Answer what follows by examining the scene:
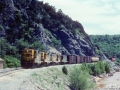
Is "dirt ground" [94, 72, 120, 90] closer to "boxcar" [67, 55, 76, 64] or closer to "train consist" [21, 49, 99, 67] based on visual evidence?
"boxcar" [67, 55, 76, 64]

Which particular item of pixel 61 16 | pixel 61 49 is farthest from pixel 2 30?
pixel 61 16

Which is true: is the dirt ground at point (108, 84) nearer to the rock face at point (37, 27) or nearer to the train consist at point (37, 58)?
the train consist at point (37, 58)

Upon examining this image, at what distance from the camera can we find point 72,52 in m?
114

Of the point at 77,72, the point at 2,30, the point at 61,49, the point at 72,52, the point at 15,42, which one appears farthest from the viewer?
the point at 72,52

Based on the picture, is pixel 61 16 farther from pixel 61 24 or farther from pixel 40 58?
pixel 40 58

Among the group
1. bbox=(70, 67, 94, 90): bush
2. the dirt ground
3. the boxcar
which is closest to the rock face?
the boxcar

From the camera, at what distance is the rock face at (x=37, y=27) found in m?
77.2

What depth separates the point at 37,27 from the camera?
90250 millimetres

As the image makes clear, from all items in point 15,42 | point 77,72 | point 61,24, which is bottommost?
point 77,72

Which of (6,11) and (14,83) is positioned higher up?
(6,11)

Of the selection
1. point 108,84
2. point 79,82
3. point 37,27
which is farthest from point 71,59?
point 79,82

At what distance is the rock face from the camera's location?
77188mm

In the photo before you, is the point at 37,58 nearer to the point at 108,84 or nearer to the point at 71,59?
the point at 108,84

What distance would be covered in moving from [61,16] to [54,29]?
19.2 m
